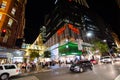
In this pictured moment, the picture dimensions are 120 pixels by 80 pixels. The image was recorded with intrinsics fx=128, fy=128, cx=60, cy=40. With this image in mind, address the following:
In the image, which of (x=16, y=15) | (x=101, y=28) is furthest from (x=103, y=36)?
(x=16, y=15)

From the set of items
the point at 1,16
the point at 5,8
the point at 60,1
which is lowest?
the point at 1,16

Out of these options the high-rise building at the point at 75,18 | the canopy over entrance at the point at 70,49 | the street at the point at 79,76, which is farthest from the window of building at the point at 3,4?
the high-rise building at the point at 75,18

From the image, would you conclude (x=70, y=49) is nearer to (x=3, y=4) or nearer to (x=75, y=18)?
(x=3, y=4)

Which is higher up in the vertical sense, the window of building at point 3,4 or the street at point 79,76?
the window of building at point 3,4

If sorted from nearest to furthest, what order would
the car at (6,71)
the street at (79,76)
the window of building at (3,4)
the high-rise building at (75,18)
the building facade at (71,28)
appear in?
the street at (79,76), the car at (6,71), the window of building at (3,4), the building facade at (71,28), the high-rise building at (75,18)

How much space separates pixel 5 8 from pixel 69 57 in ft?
111

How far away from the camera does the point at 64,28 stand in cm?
6391

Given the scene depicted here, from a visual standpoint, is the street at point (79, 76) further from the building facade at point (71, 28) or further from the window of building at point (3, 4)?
the window of building at point (3, 4)

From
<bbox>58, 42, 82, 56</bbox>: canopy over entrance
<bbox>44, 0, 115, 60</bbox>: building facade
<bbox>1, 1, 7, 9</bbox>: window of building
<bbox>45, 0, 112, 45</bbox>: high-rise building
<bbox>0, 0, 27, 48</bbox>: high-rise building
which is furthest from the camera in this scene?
<bbox>45, 0, 112, 45</bbox>: high-rise building

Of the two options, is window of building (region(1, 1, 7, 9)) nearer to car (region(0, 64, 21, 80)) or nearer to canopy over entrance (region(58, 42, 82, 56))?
car (region(0, 64, 21, 80))

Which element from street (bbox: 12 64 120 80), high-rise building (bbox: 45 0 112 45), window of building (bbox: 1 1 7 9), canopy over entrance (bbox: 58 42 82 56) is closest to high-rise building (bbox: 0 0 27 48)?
window of building (bbox: 1 1 7 9)

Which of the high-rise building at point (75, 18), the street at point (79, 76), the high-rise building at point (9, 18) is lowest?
the street at point (79, 76)

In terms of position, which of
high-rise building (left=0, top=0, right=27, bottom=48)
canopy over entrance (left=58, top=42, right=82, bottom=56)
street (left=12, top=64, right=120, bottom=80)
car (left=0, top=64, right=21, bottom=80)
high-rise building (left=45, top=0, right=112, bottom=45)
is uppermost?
high-rise building (left=45, top=0, right=112, bottom=45)

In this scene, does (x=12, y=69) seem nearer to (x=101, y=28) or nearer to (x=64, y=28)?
(x=64, y=28)
